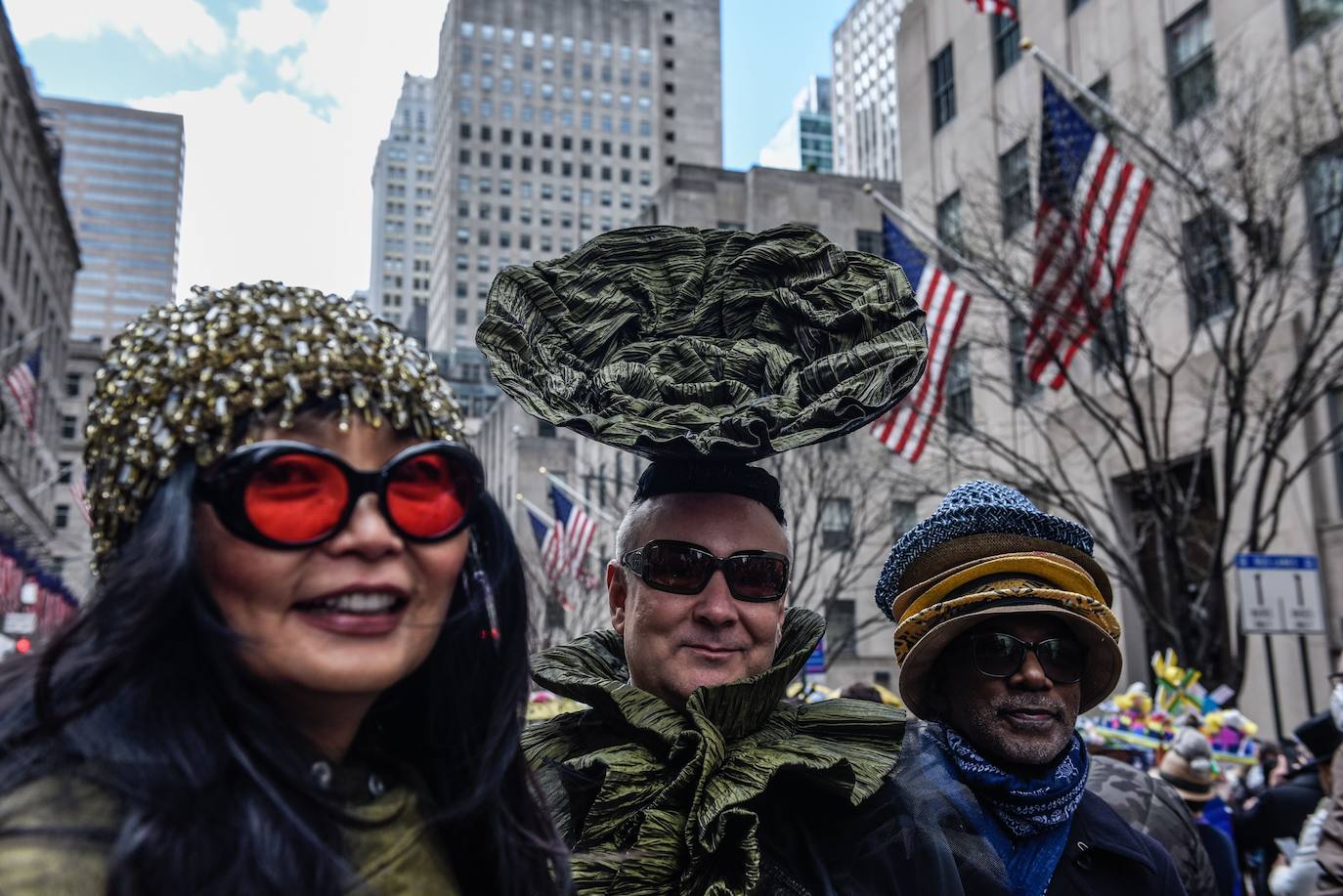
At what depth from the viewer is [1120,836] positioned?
3.21 m

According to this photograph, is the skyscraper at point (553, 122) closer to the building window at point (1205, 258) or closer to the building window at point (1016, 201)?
the building window at point (1016, 201)

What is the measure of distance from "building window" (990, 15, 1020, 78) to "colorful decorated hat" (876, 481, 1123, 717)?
77.2ft

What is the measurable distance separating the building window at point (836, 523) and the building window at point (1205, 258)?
28.2 feet

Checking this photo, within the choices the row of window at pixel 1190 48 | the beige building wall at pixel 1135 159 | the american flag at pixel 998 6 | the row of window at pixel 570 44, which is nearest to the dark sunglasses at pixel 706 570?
the beige building wall at pixel 1135 159

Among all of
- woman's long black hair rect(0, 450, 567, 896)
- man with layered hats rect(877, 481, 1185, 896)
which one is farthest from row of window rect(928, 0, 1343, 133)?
woman's long black hair rect(0, 450, 567, 896)

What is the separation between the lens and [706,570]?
3154mm

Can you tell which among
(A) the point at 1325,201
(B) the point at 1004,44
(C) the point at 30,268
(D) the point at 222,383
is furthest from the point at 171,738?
(C) the point at 30,268

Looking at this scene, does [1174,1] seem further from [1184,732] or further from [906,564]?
[906,564]

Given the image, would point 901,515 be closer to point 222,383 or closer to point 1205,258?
point 1205,258

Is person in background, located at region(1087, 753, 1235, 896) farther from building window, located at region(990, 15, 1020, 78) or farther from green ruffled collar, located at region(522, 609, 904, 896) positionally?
building window, located at region(990, 15, 1020, 78)

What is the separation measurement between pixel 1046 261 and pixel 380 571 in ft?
41.1

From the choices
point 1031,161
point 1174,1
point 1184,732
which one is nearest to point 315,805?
point 1184,732

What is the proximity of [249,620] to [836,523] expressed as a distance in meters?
28.0

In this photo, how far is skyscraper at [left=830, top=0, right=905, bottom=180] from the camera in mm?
138625
